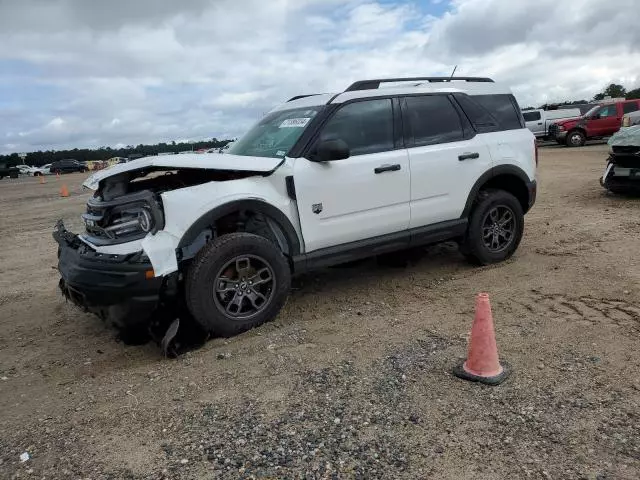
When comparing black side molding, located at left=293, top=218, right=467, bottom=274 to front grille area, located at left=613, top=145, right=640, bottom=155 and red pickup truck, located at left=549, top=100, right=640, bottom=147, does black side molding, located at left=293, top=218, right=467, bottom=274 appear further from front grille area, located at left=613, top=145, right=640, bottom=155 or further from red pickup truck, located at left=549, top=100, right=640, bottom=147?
red pickup truck, located at left=549, top=100, right=640, bottom=147

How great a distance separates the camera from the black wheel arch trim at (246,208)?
4047 mm

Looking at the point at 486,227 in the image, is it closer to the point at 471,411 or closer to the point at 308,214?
the point at 308,214

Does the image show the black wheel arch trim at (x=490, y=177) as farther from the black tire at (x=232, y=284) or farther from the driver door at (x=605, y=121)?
the driver door at (x=605, y=121)

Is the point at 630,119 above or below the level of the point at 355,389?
above

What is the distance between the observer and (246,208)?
4.28 meters

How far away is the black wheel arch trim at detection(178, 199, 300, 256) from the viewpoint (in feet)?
13.3

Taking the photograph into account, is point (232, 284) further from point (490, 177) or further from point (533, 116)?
point (533, 116)

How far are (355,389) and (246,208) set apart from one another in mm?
1701

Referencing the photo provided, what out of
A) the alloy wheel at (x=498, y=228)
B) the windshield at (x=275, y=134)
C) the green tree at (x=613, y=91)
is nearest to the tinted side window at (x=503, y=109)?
the alloy wheel at (x=498, y=228)

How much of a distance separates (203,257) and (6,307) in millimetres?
3035

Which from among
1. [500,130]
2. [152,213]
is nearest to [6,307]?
[152,213]

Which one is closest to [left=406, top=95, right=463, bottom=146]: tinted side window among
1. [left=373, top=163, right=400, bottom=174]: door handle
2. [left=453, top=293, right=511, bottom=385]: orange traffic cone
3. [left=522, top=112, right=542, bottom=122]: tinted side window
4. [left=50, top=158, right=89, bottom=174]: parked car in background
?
[left=373, top=163, right=400, bottom=174]: door handle

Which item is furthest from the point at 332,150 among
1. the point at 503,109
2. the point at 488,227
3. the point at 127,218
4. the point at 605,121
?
the point at 605,121

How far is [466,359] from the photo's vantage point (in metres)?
3.68
